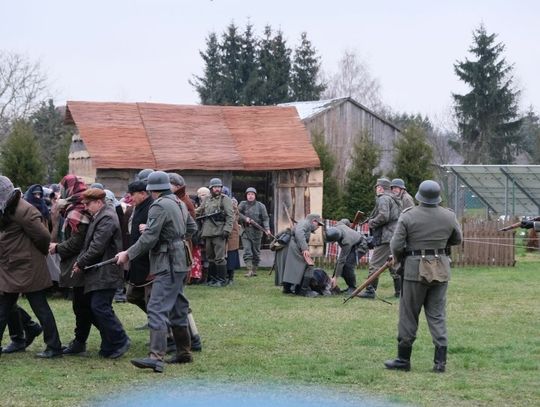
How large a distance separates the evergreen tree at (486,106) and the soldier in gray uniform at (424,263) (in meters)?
41.9

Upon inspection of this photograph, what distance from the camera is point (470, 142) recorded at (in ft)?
171

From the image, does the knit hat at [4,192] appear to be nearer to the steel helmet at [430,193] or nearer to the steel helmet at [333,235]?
the steel helmet at [430,193]

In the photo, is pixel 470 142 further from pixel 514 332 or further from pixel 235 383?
pixel 235 383

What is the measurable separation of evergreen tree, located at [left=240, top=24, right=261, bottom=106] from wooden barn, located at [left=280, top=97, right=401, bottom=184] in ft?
25.6

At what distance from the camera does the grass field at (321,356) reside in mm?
8844

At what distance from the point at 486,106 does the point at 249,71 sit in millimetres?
12107

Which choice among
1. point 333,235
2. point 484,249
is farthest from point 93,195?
point 484,249

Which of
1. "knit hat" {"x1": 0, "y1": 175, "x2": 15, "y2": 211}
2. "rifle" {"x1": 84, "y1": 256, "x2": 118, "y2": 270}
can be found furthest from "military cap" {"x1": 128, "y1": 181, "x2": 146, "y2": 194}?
"knit hat" {"x1": 0, "y1": 175, "x2": 15, "y2": 211}

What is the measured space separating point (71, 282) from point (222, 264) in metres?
8.60

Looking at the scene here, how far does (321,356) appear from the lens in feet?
35.4

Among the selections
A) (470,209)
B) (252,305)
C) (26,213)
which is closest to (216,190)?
(252,305)

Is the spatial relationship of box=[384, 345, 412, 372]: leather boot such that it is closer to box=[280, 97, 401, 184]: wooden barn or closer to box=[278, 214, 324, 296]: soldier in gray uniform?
box=[278, 214, 324, 296]: soldier in gray uniform

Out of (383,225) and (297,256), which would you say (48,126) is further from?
(383,225)

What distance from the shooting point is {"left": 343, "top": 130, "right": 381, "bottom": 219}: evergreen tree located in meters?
29.4
